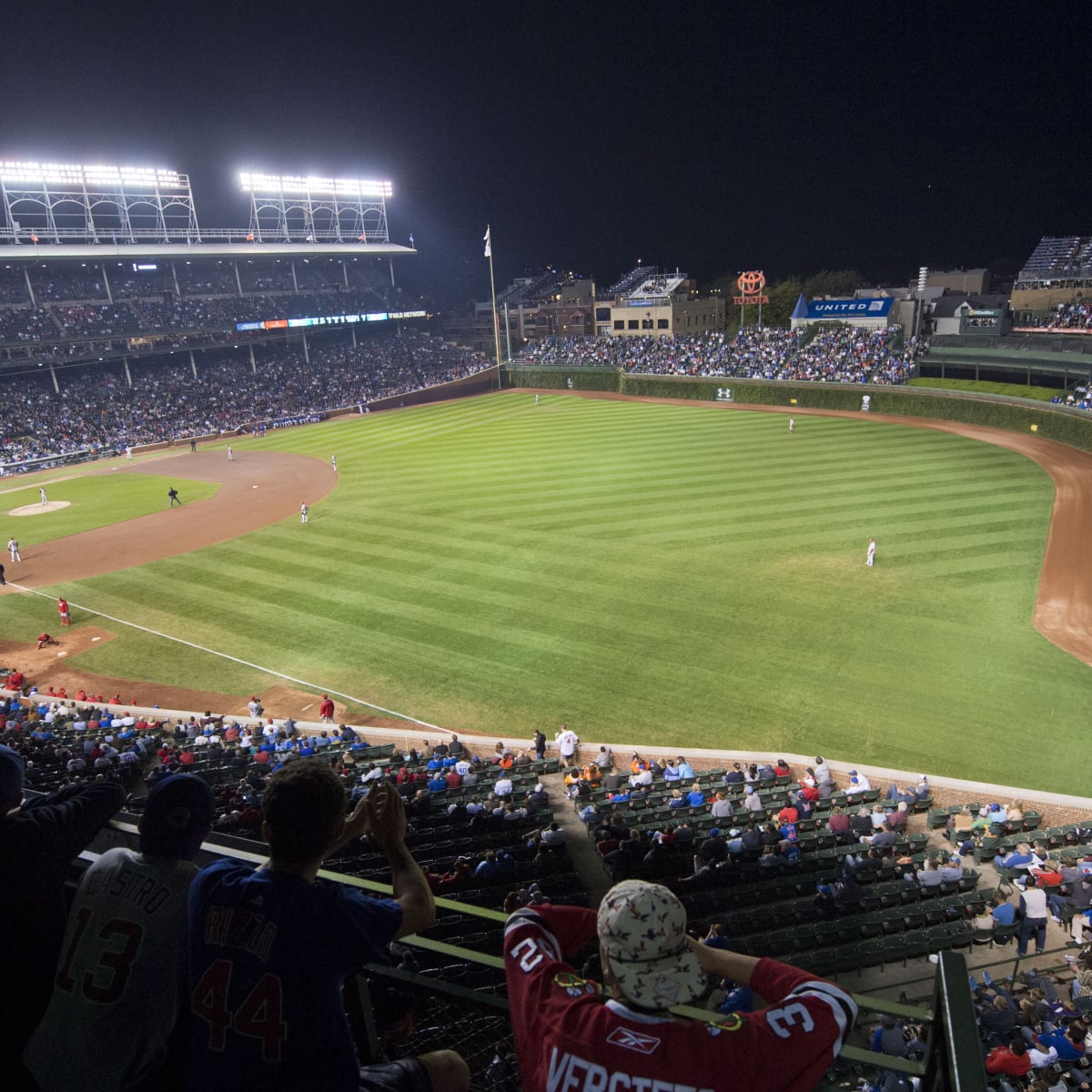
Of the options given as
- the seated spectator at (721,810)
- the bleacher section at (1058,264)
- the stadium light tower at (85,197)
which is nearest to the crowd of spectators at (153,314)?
the stadium light tower at (85,197)

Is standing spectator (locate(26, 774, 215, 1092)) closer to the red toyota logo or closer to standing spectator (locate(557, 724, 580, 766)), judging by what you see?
standing spectator (locate(557, 724, 580, 766))

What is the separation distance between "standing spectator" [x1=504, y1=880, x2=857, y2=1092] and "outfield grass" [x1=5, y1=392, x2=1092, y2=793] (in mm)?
15092

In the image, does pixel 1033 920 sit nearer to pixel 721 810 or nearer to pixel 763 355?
pixel 721 810

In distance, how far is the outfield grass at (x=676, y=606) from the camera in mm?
17672

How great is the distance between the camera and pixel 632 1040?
218cm

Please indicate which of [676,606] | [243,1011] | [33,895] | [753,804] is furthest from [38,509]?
[243,1011]

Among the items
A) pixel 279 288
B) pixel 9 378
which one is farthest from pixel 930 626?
pixel 279 288

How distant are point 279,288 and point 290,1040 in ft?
301

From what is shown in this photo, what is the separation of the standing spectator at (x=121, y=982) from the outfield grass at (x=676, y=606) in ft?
49.2

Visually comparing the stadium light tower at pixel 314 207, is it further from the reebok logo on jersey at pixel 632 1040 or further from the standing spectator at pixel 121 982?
the reebok logo on jersey at pixel 632 1040

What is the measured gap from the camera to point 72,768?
14.2m

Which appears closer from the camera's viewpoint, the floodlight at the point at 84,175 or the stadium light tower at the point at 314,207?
the floodlight at the point at 84,175

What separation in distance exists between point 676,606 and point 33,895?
832 inches

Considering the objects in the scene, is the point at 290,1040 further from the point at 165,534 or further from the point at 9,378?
the point at 9,378
